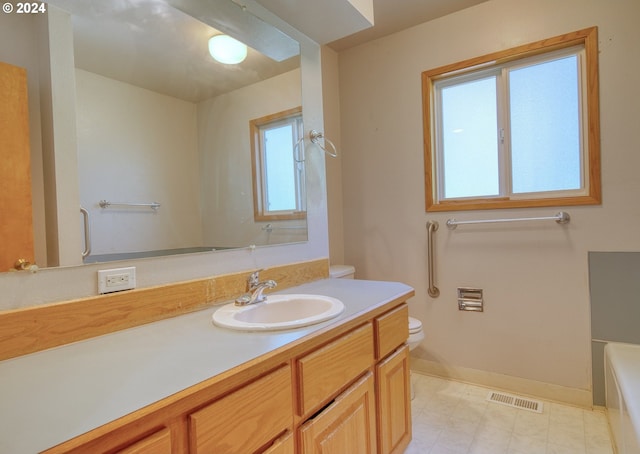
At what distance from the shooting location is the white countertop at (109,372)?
1.80 ft

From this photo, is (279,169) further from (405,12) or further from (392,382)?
(405,12)

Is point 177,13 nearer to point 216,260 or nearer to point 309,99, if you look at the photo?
point 309,99

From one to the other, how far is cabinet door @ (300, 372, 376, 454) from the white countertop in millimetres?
261

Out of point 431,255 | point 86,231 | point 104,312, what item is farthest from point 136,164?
point 431,255

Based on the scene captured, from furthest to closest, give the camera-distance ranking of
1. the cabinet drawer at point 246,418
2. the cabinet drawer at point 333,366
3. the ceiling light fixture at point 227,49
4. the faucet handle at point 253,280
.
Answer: the ceiling light fixture at point 227,49 < the faucet handle at point 253,280 < the cabinet drawer at point 333,366 < the cabinet drawer at point 246,418

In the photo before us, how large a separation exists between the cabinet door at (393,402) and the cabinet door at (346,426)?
0.06 metres

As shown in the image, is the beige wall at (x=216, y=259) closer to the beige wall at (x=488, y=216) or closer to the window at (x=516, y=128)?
the beige wall at (x=488, y=216)

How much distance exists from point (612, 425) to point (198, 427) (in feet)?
6.75

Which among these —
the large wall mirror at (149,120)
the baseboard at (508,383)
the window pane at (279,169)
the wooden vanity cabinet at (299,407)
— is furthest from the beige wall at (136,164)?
the baseboard at (508,383)

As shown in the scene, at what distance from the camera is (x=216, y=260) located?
55.2 inches

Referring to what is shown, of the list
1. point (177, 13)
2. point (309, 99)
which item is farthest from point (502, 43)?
point (177, 13)

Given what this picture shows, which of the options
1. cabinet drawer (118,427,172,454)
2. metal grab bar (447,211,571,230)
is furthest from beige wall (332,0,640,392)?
cabinet drawer (118,427,172,454)

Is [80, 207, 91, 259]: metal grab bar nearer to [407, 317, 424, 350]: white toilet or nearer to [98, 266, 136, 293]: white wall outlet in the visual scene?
[98, 266, 136, 293]: white wall outlet

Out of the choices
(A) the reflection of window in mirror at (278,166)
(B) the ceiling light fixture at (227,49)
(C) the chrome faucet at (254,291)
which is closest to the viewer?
(C) the chrome faucet at (254,291)
